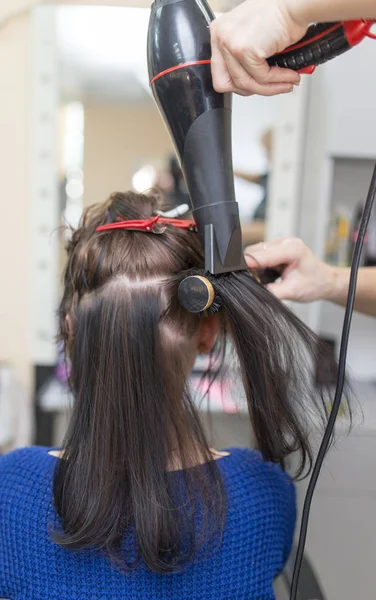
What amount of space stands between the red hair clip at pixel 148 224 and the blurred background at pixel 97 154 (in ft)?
2.26

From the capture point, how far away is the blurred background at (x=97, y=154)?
1.34 meters

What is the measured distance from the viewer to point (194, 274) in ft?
1.82

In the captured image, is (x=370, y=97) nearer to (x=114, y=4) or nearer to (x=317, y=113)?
(x=317, y=113)

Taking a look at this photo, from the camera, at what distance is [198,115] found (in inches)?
20.6

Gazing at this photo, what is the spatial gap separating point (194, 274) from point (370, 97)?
1.02m

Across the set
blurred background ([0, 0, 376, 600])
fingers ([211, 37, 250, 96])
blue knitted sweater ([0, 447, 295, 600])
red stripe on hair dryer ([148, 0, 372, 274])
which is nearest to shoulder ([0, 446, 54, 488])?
blue knitted sweater ([0, 447, 295, 600])

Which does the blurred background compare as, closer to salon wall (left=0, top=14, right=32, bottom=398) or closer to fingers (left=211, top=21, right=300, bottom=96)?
salon wall (left=0, top=14, right=32, bottom=398)

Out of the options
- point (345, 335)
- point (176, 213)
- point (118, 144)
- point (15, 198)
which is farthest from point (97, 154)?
point (345, 335)

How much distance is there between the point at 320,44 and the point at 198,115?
0.42 ft

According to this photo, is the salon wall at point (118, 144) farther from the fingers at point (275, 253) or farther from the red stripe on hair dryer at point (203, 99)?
the red stripe on hair dryer at point (203, 99)

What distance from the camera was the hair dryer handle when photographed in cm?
46

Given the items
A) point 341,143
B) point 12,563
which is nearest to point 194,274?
point 12,563

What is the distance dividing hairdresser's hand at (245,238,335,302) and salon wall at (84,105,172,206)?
2.34 feet

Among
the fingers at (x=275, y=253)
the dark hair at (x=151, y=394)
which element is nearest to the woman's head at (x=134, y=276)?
the dark hair at (x=151, y=394)
